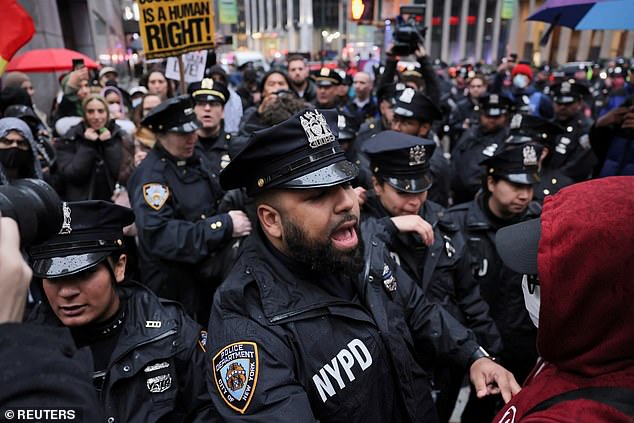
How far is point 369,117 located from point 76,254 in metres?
6.76

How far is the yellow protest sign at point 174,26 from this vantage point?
4.60 meters

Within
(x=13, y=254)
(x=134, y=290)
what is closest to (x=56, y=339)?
(x=13, y=254)

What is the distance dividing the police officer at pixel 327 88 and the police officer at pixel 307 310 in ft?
16.0

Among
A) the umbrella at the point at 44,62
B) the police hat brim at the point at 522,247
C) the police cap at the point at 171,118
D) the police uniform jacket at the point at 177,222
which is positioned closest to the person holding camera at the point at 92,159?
the police uniform jacket at the point at 177,222

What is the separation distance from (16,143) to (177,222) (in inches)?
65.8

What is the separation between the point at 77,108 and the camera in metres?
7.13

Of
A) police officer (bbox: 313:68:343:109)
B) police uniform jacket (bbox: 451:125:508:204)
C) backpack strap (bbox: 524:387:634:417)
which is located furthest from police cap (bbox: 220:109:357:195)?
police officer (bbox: 313:68:343:109)

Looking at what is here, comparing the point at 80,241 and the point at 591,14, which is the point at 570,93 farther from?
the point at 80,241

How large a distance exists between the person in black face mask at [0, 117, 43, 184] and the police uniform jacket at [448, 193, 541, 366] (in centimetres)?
359

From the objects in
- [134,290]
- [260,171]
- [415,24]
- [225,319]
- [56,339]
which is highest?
[415,24]

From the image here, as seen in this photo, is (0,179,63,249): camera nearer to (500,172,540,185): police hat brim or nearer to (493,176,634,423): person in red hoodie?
(493,176,634,423): person in red hoodie

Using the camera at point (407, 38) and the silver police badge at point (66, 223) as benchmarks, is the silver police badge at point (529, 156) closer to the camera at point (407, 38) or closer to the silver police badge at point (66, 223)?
the silver police badge at point (66, 223)

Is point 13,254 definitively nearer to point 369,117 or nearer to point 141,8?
point 141,8

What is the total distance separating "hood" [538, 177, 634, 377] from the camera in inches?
45.0
